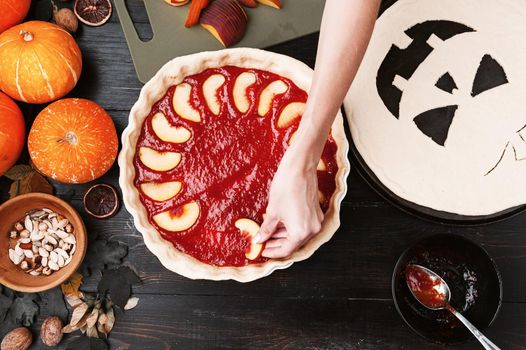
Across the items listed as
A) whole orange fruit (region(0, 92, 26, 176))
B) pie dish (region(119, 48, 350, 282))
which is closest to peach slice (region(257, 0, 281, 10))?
pie dish (region(119, 48, 350, 282))

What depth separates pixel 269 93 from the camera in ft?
6.95

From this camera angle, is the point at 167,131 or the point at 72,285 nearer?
the point at 167,131

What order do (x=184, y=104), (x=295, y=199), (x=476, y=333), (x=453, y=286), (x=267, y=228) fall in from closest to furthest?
(x=295, y=199) → (x=267, y=228) → (x=476, y=333) → (x=184, y=104) → (x=453, y=286)

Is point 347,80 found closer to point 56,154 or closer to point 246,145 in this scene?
point 246,145

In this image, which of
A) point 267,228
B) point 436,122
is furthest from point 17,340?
point 436,122

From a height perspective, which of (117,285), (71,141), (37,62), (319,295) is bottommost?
(117,285)

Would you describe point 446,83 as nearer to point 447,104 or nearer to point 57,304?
point 447,104

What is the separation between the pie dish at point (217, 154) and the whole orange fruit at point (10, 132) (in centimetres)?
47

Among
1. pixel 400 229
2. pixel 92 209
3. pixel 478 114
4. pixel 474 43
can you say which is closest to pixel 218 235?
pixel 92 209

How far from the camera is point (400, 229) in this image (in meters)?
2.25

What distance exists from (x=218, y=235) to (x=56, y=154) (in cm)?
70

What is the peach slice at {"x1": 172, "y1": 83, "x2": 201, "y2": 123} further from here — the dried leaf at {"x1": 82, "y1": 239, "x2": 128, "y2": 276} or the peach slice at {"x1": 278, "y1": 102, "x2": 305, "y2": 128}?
the dried leaf at {"x1": 82, "y1": 239, "x2": 128, "y2": 276}

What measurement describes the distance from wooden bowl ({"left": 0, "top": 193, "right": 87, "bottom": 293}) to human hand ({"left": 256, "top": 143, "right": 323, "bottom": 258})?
0.81m

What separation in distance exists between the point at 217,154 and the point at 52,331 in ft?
3.30
